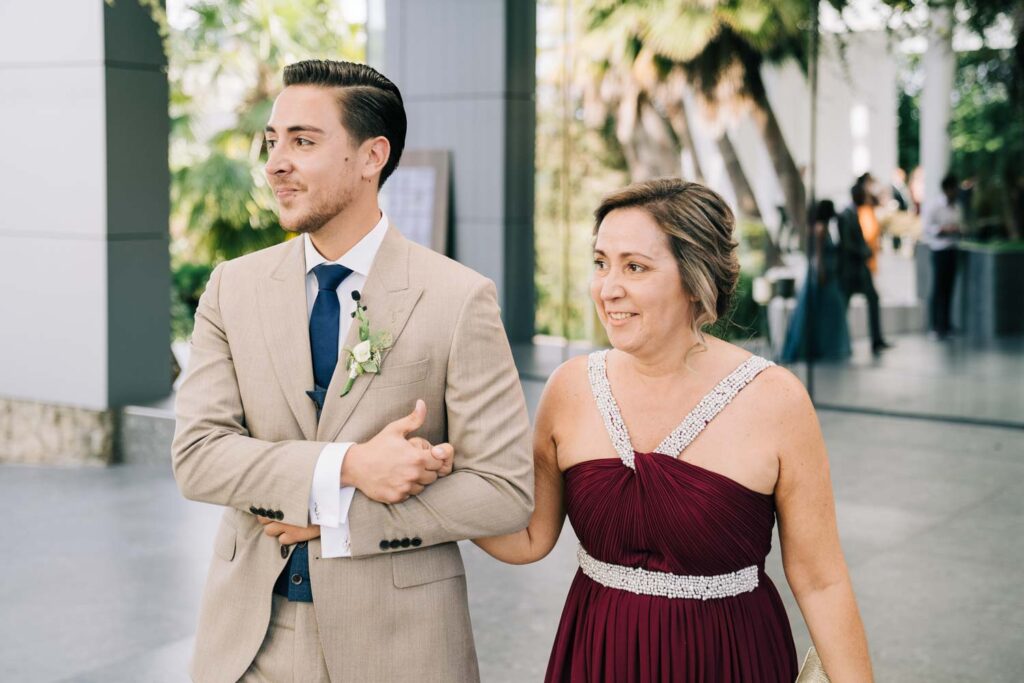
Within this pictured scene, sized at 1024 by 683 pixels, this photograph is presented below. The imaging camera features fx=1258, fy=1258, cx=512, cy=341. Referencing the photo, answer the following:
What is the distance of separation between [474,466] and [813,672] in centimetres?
74

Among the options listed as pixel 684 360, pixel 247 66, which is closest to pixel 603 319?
pixel 684 360

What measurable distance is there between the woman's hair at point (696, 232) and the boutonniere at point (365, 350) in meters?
0.51

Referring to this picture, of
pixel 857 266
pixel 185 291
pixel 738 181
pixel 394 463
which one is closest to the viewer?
pixel 394 463

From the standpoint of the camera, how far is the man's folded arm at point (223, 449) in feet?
7.04

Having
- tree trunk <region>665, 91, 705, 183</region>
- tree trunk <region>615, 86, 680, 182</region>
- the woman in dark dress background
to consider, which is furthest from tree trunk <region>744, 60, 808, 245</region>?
tree trunk <region>615, 86, 680, 182</region>

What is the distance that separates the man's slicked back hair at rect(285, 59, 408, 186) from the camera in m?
2.23

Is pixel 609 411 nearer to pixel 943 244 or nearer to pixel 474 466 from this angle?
pixel 474 466

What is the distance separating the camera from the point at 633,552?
2.36 meters

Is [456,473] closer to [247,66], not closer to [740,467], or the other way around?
[740,467]

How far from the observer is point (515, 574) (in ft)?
18.2

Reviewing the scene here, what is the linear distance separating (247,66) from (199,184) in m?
3.52

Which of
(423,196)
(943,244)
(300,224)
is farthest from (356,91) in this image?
(423,196)

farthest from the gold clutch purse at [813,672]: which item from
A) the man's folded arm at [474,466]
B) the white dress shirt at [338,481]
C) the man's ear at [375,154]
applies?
the man's ear at [375,154]

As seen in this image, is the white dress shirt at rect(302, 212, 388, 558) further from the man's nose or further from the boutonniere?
the man's nose
